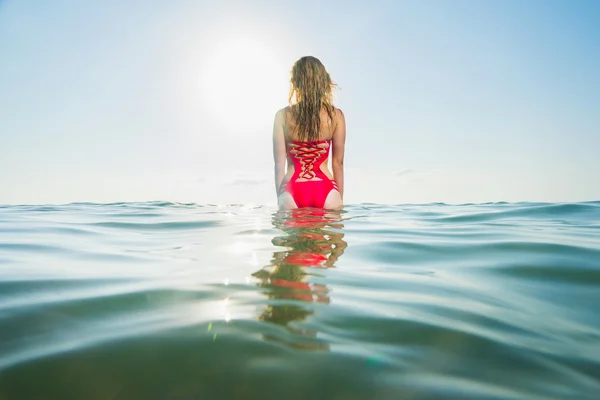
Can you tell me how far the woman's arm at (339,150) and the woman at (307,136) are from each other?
2 cm

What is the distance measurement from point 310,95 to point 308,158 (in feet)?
2.88

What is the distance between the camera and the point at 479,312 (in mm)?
1697

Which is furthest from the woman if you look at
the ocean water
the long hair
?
the ocean water

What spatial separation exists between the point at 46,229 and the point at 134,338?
418cm

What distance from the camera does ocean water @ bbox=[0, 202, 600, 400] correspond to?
104 centimetres

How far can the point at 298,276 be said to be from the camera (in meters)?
2.08

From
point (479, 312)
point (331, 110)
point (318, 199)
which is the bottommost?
point (479, 312)

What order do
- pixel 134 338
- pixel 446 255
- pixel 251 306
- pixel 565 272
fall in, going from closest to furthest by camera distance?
pixel 134 338 < pixel 251 306 < pixel 565 272 < pixel 446 255

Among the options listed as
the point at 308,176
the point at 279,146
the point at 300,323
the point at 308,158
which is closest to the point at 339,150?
the point at 308,158

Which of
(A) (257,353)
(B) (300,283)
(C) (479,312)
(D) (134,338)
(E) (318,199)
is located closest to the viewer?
(A) (257,353)

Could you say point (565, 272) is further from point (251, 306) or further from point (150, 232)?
point (150, 232)

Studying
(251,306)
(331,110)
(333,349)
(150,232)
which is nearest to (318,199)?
(331,110)

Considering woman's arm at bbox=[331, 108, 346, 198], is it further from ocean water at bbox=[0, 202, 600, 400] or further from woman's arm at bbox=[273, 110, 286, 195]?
ocean water at bbox=[0, 202, 600, 400]

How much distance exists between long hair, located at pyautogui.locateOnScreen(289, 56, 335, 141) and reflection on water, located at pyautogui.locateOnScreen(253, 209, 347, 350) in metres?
2.11
